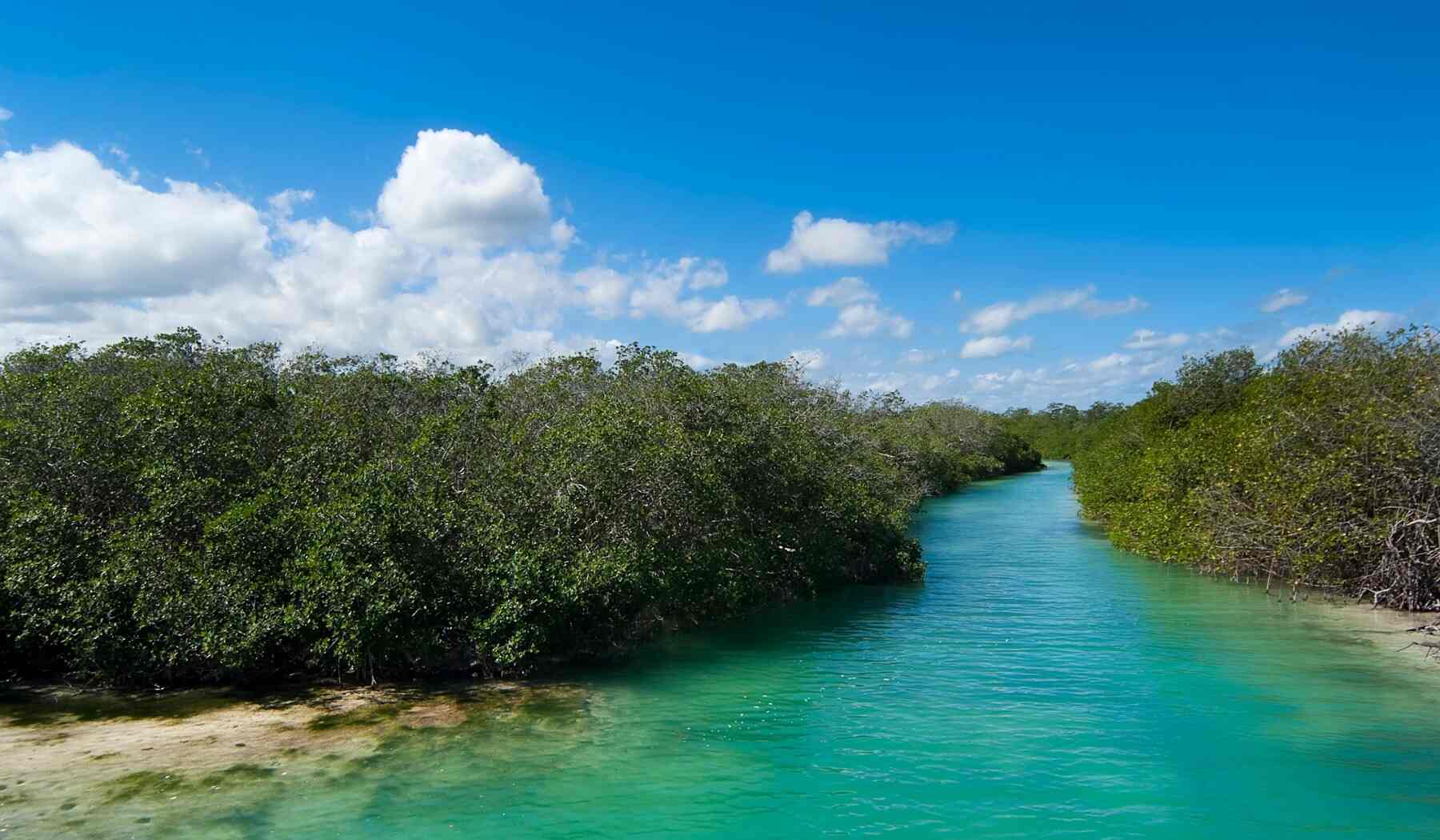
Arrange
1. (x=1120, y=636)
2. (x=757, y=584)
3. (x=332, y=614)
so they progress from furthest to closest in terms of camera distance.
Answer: (x=757, y=584), (x=1120, y=636), (x=332, y=614)

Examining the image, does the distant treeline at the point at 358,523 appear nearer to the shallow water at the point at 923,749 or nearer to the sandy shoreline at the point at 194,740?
the sandy shoreline at the point at 194,740

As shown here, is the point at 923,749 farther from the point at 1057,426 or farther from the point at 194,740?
the point at 1057,426

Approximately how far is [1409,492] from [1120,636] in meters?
8.12

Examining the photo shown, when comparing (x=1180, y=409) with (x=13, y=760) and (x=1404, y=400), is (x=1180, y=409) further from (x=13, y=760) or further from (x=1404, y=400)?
(x=13, y=760)

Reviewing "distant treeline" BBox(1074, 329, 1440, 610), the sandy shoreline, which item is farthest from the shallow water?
"distant treeline" BBox(1074, 329, 1440, 610)

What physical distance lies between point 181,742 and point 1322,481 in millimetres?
26839

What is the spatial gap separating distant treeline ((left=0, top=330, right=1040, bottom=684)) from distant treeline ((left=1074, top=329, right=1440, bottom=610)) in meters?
13.9

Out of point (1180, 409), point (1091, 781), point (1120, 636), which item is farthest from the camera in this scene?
point (1180, 409)

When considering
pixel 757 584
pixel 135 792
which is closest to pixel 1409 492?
pixel 757 584

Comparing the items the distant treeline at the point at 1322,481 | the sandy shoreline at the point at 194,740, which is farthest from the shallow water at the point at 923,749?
the distant treeline at the point at 1322,481

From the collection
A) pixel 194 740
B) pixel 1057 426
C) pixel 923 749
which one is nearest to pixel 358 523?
pixel 194 740

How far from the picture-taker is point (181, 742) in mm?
14555

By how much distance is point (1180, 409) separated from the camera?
48188mm

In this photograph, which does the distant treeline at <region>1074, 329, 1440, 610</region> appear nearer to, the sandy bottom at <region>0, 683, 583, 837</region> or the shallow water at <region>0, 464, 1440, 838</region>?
the shallow water at <region>0, 464, 1440, 838</region>
